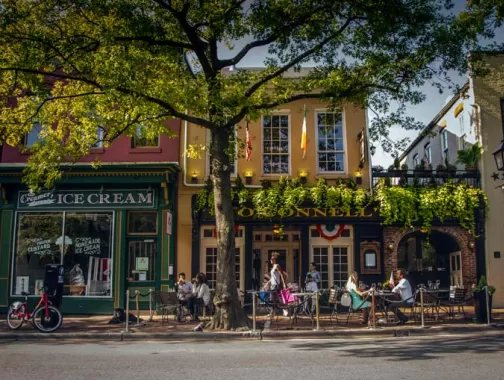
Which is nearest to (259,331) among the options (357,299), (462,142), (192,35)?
(357,299)

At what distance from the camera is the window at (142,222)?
1855cm

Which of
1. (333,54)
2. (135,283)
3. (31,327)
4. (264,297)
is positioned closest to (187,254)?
(135,283)

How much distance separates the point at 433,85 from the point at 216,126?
18.3ft

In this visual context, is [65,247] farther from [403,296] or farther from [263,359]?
[263,359]

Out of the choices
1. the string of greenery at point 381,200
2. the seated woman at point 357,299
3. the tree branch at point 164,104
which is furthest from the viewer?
the string of greenery at point 381,200

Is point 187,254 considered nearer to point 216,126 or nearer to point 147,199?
point 147,199

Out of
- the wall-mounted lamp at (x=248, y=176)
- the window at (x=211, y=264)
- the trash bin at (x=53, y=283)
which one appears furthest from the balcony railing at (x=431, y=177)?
the trash bin at (x=53, y=283)

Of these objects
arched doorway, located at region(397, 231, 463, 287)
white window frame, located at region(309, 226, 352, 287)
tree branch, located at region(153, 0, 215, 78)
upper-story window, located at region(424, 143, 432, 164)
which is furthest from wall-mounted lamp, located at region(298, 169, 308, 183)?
upper-story window, located at region(424, 143, 432, 164)

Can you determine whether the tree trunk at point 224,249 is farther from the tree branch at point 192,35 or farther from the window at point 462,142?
the window at point 462,142

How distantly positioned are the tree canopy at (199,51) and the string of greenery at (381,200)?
12.3ft

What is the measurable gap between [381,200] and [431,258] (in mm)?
5103

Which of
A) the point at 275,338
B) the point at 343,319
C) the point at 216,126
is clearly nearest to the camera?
the point at 275,338

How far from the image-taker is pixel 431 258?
71.2 ft

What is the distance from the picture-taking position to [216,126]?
44.9 ft
